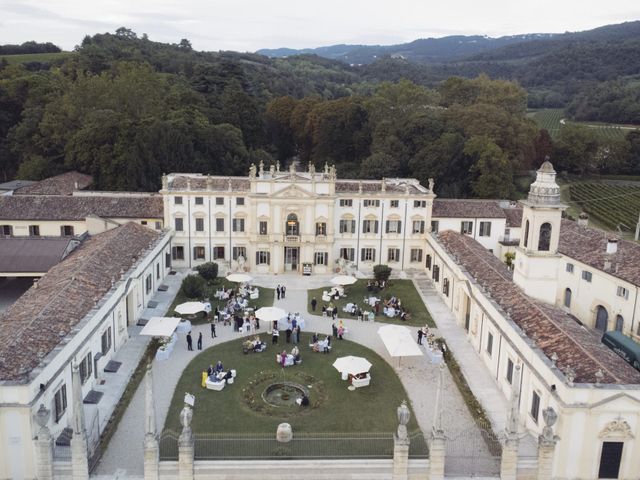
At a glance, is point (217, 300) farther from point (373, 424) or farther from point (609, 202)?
point (609, 202)

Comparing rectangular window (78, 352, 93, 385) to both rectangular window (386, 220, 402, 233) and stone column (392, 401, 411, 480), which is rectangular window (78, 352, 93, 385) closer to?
stone column (392, 401, 411, 480)

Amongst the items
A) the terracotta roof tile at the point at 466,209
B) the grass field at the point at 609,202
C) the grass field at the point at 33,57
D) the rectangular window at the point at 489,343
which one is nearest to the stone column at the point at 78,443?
the rectangular window at the point at 489,343

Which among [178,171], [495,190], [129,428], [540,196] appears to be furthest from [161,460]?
[495,190]

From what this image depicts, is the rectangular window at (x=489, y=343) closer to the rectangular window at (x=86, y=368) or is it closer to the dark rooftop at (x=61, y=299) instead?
the rectangular window at (x=86, y=368)

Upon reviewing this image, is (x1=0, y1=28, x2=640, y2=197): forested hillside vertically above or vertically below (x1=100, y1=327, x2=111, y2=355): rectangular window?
above

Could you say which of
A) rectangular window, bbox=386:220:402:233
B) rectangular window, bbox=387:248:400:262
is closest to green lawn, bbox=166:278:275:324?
rectangular window, bbox=387:248:400:262

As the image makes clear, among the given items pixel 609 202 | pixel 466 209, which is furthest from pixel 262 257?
pixel 609 202
